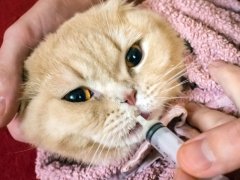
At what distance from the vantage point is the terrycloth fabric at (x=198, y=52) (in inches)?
31.9

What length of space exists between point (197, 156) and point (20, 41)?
21.6 inches

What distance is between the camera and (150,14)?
898 mm

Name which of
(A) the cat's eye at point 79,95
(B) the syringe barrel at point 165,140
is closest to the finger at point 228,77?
(B) the syringe barrel at point 165,140

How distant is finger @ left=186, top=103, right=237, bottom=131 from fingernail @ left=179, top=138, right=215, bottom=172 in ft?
0.58

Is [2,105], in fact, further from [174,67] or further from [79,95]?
[174,67]

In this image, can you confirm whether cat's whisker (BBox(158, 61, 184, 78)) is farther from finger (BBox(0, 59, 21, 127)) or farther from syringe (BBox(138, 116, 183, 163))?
finger (BBox(0, 59, 21, 127))

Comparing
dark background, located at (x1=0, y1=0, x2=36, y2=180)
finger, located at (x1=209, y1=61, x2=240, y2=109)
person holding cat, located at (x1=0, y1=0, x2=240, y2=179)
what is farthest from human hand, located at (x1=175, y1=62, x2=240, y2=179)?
dark background, located at (x1=0, y1=0, x2=36, y2=180)

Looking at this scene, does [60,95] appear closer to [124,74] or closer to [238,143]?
[124,74]

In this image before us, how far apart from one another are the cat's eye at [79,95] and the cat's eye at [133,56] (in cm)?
10

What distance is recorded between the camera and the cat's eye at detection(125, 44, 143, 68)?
83cm

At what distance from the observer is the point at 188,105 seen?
0.81 metres

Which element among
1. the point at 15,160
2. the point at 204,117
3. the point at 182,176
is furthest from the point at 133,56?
the point at 15,160

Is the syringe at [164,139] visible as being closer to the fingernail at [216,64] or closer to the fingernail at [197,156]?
the fingernail at [197,156]

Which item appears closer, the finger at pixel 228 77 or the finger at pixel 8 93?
the finger at pixel 228 77
